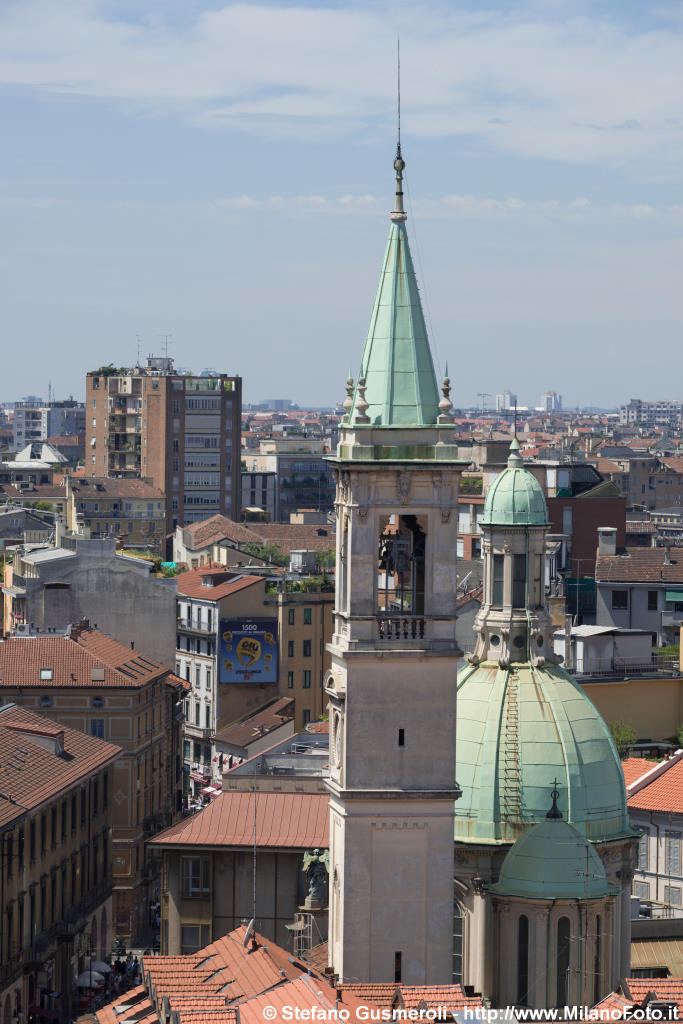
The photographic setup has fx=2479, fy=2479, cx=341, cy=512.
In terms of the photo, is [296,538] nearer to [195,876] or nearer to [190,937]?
[195,876]

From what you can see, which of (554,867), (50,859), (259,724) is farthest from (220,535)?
(554,867)

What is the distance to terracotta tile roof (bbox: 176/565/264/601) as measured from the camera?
14062 cm

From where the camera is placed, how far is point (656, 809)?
307 feet

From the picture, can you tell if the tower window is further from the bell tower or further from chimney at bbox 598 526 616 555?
chimney at bbox 598 526 616 555

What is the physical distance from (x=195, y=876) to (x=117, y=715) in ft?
78.4

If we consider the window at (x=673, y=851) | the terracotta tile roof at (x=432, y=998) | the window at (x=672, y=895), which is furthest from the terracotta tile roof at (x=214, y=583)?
the terracotta tile roof at (x=432, y=998)

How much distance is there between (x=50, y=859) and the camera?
9062 centimetres

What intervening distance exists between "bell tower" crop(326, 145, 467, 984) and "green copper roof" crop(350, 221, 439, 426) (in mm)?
113

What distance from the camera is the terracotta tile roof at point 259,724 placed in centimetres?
12531

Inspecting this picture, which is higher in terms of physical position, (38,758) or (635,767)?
(38,758)

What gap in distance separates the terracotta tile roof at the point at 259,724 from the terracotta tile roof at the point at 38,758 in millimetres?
20553

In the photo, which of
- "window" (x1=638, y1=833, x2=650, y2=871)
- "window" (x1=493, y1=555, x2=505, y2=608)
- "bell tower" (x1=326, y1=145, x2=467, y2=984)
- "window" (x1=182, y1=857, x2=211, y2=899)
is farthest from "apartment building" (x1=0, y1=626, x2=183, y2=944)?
"bell tower" (x1=326, y1=145, x2=467, y2=984)

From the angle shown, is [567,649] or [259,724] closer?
[567,649]

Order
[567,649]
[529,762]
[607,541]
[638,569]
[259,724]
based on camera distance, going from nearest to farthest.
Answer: [529,762] → [567,649] → [259,724] → [638,569] → [607,541]
